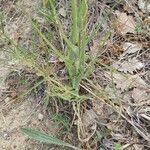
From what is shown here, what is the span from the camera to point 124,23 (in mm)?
2174

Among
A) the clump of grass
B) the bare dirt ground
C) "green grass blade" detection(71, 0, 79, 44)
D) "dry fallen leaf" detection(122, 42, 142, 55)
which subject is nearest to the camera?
"green grass blade" detection(71, 0, 79, 44)

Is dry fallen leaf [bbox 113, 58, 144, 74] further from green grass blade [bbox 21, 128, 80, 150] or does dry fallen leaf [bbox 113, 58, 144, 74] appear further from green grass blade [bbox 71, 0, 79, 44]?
green grass blade [bbox 21, 128, 80, 150]

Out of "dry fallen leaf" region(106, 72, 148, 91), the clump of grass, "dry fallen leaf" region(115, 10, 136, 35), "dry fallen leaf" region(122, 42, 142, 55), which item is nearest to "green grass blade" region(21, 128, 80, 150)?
the clump of grass

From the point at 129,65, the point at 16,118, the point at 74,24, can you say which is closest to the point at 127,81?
the point at 129,65

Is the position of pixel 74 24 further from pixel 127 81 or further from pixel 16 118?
pixel 16 118

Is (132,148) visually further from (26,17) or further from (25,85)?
(26,17)

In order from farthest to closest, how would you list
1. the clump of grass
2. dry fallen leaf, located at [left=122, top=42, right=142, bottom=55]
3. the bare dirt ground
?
dry fallen leaf, located at [left=122, top=42, right=142, bottom=55]
the bare dirt ground
the clump of grass

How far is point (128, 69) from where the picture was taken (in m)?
2.01

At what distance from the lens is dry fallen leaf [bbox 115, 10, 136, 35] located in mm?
2152

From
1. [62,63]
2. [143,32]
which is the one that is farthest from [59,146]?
[143,32]

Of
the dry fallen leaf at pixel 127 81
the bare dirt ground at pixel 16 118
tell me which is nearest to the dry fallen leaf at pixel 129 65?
the dry fallen leaf at pixel 127 81

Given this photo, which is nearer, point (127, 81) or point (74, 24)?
point (74, 24)

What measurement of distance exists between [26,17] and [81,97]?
0.70 m

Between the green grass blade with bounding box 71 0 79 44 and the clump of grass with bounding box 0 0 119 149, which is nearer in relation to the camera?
the green grass blade with bounding box 71 0 79 44
